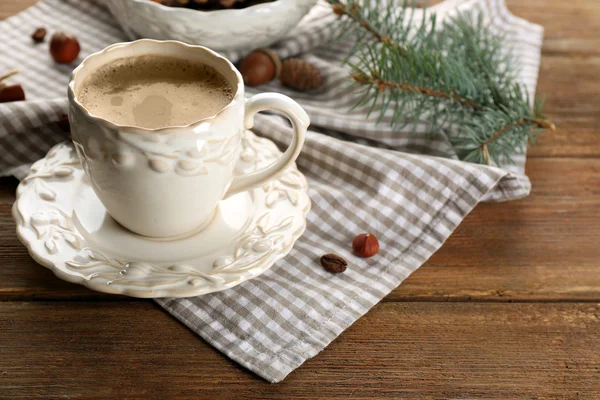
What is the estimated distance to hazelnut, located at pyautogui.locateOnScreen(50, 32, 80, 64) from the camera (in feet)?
3.98

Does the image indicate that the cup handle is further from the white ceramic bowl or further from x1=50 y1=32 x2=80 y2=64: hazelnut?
x1=50 y1=32 x2=80 y2=64: hazelnut

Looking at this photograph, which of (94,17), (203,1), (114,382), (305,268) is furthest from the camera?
(94,17)

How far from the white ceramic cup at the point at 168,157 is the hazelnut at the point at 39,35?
504mm

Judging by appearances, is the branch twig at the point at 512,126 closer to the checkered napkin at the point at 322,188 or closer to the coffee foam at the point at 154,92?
the checkered napkin at the point at 322,188

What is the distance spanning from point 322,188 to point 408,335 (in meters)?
A: 0.28

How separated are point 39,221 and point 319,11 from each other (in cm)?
78

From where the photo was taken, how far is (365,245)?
89 cm

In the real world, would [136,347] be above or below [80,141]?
below

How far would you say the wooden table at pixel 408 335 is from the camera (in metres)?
0.73

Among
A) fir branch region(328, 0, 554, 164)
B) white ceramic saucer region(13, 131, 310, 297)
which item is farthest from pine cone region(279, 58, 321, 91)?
white ceramic saucer region(13, 131, 310, 297)

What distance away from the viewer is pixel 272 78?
122cm

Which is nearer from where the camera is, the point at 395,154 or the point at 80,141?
the point at 80,141

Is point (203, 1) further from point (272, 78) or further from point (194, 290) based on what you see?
point (194, 290)

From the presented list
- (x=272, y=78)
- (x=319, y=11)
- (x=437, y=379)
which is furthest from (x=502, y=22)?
(x=437, y=379)
